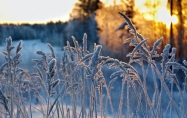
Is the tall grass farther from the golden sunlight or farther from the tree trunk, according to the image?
the golden sunlight

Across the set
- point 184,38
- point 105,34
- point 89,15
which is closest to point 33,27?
point 89,15

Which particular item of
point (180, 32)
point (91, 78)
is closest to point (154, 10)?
point (180, 32)

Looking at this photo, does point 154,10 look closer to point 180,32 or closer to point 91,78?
point 180,32

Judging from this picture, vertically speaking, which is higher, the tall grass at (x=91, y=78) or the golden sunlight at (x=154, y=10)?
the golden sunlight at (x=154, y=10)

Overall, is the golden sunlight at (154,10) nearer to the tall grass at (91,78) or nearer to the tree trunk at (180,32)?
the tree trunk at (180,32)

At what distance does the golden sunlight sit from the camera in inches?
427

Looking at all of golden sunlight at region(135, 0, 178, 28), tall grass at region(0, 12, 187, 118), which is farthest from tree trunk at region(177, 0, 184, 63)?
tall grass at region(0, 12, 187, 118)

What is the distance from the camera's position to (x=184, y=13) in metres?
9.95

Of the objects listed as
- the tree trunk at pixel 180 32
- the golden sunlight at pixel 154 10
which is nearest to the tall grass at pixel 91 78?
the tree trunk at pixel 180 32

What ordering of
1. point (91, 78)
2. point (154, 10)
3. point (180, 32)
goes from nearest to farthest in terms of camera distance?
point (91, 78) < point (180, 32) < point (154, 10)

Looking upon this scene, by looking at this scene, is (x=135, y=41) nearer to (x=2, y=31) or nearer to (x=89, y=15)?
(x=89, y=15)

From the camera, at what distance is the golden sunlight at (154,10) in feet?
35.5

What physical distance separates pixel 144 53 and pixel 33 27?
1322 inches

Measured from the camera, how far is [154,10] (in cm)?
1193
